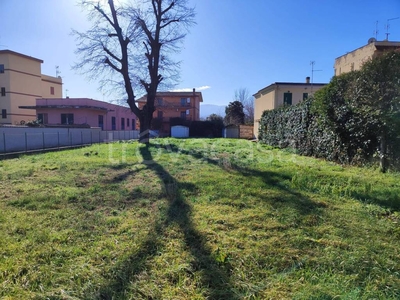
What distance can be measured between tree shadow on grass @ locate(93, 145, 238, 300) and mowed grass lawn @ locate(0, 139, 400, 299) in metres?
0.01

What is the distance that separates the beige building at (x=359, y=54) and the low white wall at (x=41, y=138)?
18.2 meters

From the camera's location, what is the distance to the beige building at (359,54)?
1502 centimetres

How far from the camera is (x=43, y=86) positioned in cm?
3638

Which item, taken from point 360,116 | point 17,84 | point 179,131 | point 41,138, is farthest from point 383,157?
A: point 17,84

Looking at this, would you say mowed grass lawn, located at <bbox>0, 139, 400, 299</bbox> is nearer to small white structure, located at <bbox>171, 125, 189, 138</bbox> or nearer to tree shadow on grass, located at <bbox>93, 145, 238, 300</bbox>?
tree shadow on grass, located at <bbox>93, 145, 238, 300</bbox>

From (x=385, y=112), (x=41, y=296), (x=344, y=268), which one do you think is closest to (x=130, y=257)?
(x=41, y=296)

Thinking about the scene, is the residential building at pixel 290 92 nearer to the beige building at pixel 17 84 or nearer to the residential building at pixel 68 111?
the residential building at pixel 68 111

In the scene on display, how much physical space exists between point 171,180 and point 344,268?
401 cm

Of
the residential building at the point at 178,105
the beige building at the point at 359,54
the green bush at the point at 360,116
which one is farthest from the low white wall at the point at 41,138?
the residential building at the point at 178,105

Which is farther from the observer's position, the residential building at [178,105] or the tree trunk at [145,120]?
the residential building at [178,105]

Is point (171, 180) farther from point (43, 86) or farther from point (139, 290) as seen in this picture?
point (43, 86)

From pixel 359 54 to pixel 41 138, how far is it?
21503 mm

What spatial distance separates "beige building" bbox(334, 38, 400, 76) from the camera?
15025 mm

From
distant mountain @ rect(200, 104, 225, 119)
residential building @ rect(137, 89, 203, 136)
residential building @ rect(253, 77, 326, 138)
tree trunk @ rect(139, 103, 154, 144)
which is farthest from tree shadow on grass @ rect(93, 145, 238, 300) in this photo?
distant mountain @ rect(200, 104, 225, 119)
